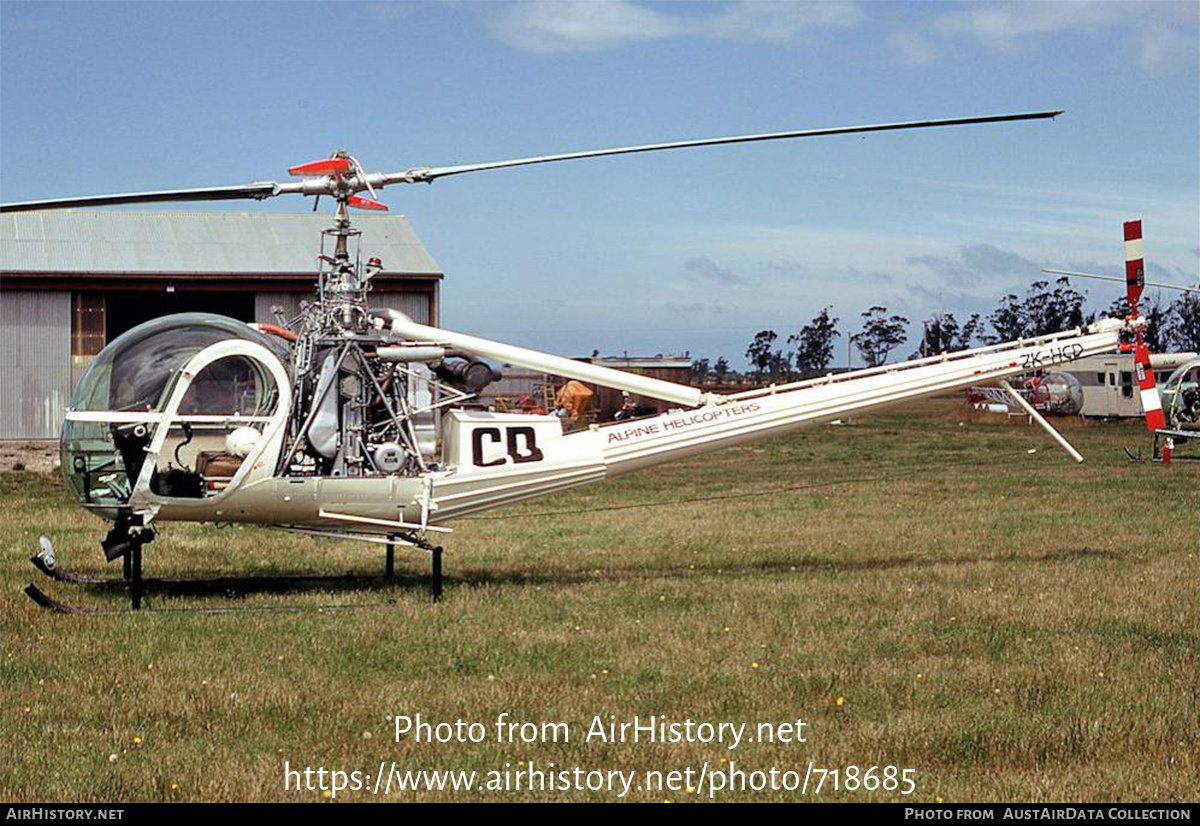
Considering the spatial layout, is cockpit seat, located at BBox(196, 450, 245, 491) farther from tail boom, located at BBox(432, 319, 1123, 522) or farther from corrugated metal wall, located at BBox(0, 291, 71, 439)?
corrugated metal wall, located at BBox(0, 291, 71, 439)

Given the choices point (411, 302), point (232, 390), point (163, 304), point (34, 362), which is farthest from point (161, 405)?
point (163, 304)

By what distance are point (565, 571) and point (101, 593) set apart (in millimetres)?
3903

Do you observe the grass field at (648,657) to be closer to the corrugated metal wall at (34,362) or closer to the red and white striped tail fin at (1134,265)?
the red and white striped tail fin at (1134,265)

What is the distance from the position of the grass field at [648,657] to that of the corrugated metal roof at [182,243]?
683 inches

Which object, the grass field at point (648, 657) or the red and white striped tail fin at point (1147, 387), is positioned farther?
the red and white striped tail fin at point (1147, 387)

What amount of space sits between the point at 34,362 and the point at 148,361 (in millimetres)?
23843

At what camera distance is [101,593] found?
36.4ft

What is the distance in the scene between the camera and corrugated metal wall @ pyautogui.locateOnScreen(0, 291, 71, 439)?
1249 inches

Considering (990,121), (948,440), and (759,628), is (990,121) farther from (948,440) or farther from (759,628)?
(948,440)

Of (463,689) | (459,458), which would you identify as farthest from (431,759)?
(459,458)

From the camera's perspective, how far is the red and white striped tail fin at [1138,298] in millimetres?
11859

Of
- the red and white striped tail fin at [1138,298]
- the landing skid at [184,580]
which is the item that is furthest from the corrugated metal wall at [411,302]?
the red and white striped tail fin at [1138,298]

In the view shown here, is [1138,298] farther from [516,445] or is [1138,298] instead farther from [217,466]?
[217,466]

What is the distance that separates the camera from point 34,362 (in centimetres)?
3195
